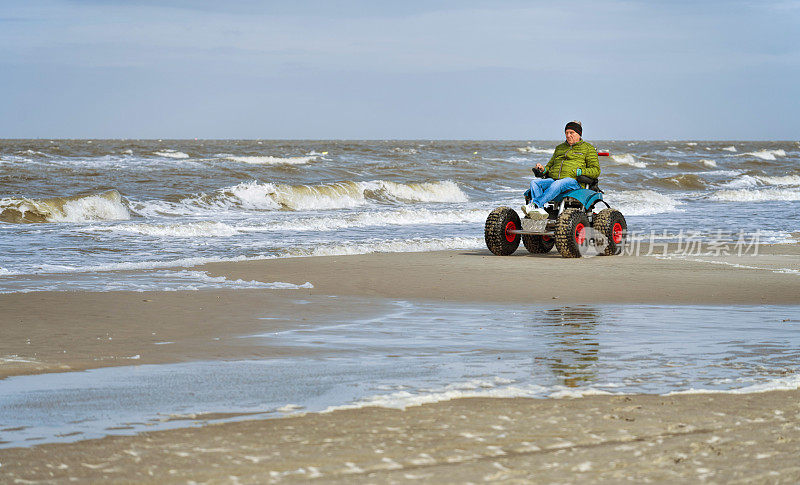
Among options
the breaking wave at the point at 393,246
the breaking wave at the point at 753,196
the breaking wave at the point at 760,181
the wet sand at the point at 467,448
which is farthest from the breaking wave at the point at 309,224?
the breaking wave at the point at 760,181

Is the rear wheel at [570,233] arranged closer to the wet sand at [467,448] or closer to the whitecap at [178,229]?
the whitecap at [178,229]

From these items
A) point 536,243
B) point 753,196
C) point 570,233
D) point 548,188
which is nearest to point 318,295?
point 570,233

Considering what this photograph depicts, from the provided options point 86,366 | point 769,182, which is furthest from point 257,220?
point 769,182

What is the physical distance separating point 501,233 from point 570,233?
106cm

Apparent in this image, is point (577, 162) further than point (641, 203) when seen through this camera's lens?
No

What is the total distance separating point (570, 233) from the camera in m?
13.1

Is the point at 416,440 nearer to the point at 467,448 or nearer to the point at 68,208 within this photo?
the point at 467,448

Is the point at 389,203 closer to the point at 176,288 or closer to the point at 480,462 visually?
the point at 176,288

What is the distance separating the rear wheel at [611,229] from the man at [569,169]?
A: 0.56m

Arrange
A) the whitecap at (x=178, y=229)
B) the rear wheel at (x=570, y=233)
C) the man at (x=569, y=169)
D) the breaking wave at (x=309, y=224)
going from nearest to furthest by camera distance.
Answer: the rear wheel at (x=570, y=233), the man at (x=569, y=169), the whitecap at (x=178, y=229), the breaking wave at (x=309, y=224)

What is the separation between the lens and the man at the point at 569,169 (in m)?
13.6

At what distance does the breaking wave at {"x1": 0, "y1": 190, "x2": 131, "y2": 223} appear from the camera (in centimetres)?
2227

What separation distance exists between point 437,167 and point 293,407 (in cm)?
4089

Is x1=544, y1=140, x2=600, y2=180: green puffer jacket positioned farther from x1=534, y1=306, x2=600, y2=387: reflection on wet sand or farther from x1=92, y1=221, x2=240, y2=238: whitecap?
x1=92, y1=221, x2=240, y2=238: whitecap
